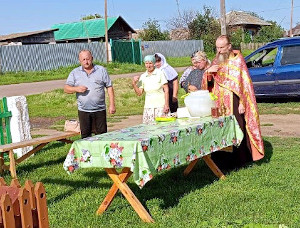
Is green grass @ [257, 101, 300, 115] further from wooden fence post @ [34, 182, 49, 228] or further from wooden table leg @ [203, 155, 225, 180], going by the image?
wooden fence post @ [34, 182, 49, 228]

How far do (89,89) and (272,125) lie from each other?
16.9ft

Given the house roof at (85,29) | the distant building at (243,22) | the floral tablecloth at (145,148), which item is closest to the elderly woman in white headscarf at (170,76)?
the floral tablecloth at (145,148)

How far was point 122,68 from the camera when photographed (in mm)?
31672

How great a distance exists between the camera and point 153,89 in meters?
7.45

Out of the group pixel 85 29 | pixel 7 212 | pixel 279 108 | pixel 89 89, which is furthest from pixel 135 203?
pixel 85 29

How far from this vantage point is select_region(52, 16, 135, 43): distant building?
45.2 meters

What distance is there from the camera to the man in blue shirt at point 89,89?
719 cm

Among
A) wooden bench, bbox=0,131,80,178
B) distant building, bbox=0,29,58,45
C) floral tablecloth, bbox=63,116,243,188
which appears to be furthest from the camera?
distant building, bbox=0,29,58,45

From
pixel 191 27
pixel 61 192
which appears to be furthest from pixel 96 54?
pixel 61 192

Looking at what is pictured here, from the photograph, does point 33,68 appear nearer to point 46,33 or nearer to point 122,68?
point 122,68

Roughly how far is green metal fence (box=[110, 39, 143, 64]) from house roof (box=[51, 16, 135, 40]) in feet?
26.6

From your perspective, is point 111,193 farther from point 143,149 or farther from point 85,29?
point 85,29

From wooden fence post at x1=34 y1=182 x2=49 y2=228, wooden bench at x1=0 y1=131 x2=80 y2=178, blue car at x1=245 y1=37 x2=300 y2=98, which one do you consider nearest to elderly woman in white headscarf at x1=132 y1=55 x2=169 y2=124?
wooden bench at x1=0 y1=131 x2=80 y2=178

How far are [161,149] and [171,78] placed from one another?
147 inches
